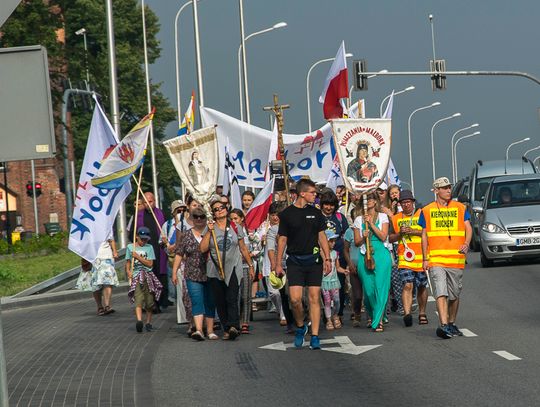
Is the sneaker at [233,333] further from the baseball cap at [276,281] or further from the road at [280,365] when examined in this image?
the baseball cap at [276,281]

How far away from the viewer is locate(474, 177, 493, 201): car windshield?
31.3 metres

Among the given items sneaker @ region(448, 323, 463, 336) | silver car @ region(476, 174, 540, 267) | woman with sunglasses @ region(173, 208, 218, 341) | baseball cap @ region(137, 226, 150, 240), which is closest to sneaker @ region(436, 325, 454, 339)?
sneaker @ region(448, 323, 463, 336)

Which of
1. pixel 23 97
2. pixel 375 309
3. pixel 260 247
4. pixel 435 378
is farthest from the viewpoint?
pixel 260 247

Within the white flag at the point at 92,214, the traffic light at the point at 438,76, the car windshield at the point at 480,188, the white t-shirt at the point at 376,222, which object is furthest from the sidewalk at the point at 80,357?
the traffic light at the point at 438,76

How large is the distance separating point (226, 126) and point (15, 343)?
6.97m

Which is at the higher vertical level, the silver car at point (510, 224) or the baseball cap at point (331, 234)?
the baseball cap at point (331, 234)

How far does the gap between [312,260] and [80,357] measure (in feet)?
8.80

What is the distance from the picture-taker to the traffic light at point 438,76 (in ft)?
146

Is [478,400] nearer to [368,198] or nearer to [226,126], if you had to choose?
[368,198]

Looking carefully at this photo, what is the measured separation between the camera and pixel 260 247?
19.0m

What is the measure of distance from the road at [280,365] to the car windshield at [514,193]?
8038mm

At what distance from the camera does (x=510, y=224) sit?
25859 millimetres

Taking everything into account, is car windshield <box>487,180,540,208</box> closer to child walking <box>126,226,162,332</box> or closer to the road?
the road

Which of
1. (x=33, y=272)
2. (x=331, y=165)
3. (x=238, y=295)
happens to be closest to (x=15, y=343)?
(x=238, y=295)
